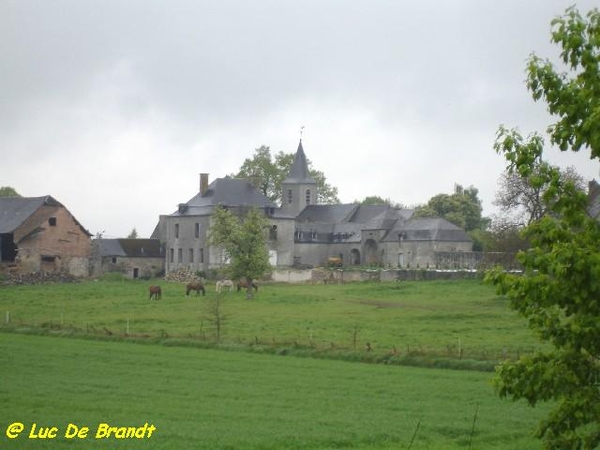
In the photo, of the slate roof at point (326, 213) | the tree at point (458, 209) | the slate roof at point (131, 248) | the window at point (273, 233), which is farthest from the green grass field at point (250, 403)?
the tree at point (458, 209)

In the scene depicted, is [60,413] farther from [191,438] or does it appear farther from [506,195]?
[506,195]

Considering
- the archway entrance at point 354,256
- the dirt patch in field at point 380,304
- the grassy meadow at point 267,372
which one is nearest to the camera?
the grassy meadow at point 267,372

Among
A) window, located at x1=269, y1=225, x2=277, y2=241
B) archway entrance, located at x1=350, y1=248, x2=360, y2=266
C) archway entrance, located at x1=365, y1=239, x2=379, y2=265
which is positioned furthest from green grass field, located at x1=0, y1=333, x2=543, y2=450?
archway entrance, located at x1=350, y1=248, x2=360, y2=266

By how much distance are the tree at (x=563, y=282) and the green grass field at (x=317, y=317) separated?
16.3 m

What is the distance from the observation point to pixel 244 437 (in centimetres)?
1764

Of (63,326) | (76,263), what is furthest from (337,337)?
(76,263)

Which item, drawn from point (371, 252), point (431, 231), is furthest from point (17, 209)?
point (431, 231)

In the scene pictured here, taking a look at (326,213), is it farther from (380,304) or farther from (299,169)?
(380,304)

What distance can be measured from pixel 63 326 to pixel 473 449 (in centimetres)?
2614

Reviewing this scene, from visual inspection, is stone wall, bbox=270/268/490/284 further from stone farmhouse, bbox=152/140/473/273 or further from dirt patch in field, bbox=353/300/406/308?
dirt patch in field, bbox=353/300/406/308

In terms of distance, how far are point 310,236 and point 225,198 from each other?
12.3 m

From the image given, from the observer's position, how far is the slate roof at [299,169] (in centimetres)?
10981

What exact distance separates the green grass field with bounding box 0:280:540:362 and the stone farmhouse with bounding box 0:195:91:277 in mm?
10563

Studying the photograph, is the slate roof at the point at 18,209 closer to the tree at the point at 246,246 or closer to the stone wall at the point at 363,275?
the stone wall at the point at 363,275
